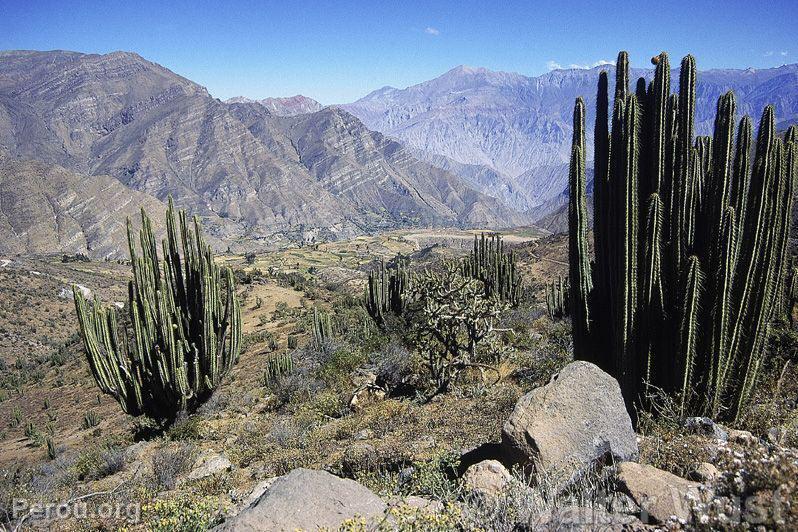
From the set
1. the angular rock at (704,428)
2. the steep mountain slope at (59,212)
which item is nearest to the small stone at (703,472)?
the angular rock at (704,428)

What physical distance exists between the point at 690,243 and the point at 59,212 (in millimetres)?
152230

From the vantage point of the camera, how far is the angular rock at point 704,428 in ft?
17.4

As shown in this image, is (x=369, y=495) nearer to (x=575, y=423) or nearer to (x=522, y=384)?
(x=575, y=423)

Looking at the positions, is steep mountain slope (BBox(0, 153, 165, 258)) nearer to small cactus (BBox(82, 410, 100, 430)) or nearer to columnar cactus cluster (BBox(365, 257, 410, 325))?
columnar cactus cluster (BBox(365, 257, 410, 325))

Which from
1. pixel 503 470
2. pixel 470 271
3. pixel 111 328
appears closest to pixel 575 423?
pixel 503 470

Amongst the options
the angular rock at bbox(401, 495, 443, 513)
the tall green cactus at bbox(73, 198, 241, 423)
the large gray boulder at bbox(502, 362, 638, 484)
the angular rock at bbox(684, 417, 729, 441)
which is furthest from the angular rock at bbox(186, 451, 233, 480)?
the angular rock at bbox(684, 417, 729, 441)

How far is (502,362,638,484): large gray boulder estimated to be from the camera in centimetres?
463

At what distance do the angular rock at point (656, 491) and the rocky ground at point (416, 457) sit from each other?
2 centimetres

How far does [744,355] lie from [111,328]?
11.5m

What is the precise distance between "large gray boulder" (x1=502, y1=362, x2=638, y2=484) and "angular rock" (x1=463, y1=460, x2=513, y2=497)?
22 cm

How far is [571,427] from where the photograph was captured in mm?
4789

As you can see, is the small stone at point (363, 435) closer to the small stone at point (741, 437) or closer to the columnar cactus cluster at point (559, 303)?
the small stone at point (741, 437)

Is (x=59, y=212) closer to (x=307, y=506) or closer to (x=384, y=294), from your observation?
(x=384, y=294)

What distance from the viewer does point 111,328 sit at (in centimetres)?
1059
